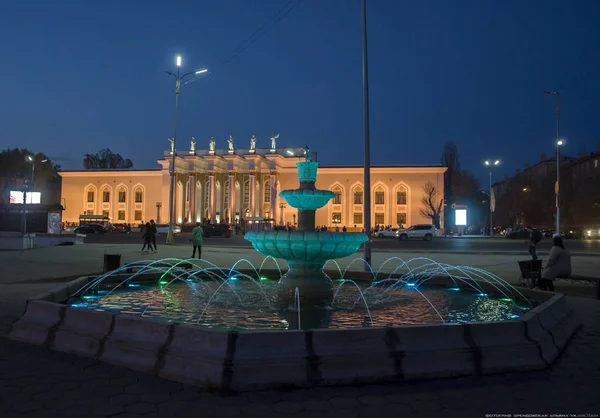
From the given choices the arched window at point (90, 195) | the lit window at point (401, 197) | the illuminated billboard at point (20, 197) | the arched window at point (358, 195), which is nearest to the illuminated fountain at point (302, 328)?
the illuminated billboard at point (20, 197)

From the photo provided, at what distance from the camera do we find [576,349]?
19.3 ft

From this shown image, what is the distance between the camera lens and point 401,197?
3002 inches

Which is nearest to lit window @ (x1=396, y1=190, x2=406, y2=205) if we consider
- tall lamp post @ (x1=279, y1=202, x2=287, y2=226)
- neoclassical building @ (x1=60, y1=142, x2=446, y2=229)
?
neoclassical building @ (x1=60, y1=142, x2=446, y2=229)

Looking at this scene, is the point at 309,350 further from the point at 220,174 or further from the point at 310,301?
the point at 220,174

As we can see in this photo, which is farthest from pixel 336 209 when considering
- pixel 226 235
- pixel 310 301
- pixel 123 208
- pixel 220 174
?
pixel 310 301

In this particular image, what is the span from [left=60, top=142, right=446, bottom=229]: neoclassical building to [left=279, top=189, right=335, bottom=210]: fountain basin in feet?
216

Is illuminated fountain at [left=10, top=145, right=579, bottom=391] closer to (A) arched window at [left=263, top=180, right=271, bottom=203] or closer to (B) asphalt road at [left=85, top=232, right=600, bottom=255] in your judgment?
(B) asphalt road at [left=85, top=232, right=600, bottom=255]

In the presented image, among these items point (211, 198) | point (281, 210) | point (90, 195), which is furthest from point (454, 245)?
point (90, 195)

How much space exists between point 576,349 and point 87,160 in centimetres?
11886

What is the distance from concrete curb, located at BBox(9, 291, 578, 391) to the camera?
4.30 metres

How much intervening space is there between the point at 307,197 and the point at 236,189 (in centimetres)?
7204

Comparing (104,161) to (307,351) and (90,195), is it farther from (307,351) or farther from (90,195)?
(307,351)

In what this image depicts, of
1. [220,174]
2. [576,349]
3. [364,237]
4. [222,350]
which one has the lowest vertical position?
[576,349]

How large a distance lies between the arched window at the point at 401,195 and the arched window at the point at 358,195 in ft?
18.4
